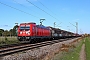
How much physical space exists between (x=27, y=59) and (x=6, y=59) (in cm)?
138

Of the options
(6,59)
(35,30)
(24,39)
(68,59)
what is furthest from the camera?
(35,30)

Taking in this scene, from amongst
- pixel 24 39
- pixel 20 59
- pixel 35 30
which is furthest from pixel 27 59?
pixel 35 30

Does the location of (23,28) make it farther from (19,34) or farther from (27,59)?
(27,59)

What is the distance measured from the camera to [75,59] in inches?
587

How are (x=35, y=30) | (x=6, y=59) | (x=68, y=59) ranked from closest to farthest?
1. (x=6, y=59)
2. (x=68, y=59)
3. (x=35, y=30)

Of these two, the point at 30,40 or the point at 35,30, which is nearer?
the point at 30,40

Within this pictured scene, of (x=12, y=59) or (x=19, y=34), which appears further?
(x=19, y=34)

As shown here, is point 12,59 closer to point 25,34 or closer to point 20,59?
point 20,59

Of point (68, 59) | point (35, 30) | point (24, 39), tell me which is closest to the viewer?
point (68, 59)

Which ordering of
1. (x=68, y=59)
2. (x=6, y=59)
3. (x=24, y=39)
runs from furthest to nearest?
(x=24, y=39) → (x=68, y=59) → (x=6, y=59)

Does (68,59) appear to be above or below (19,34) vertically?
below

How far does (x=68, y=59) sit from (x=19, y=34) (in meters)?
19.4

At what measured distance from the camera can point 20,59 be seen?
1381 cm

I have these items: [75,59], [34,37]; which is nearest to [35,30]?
[34,37]
